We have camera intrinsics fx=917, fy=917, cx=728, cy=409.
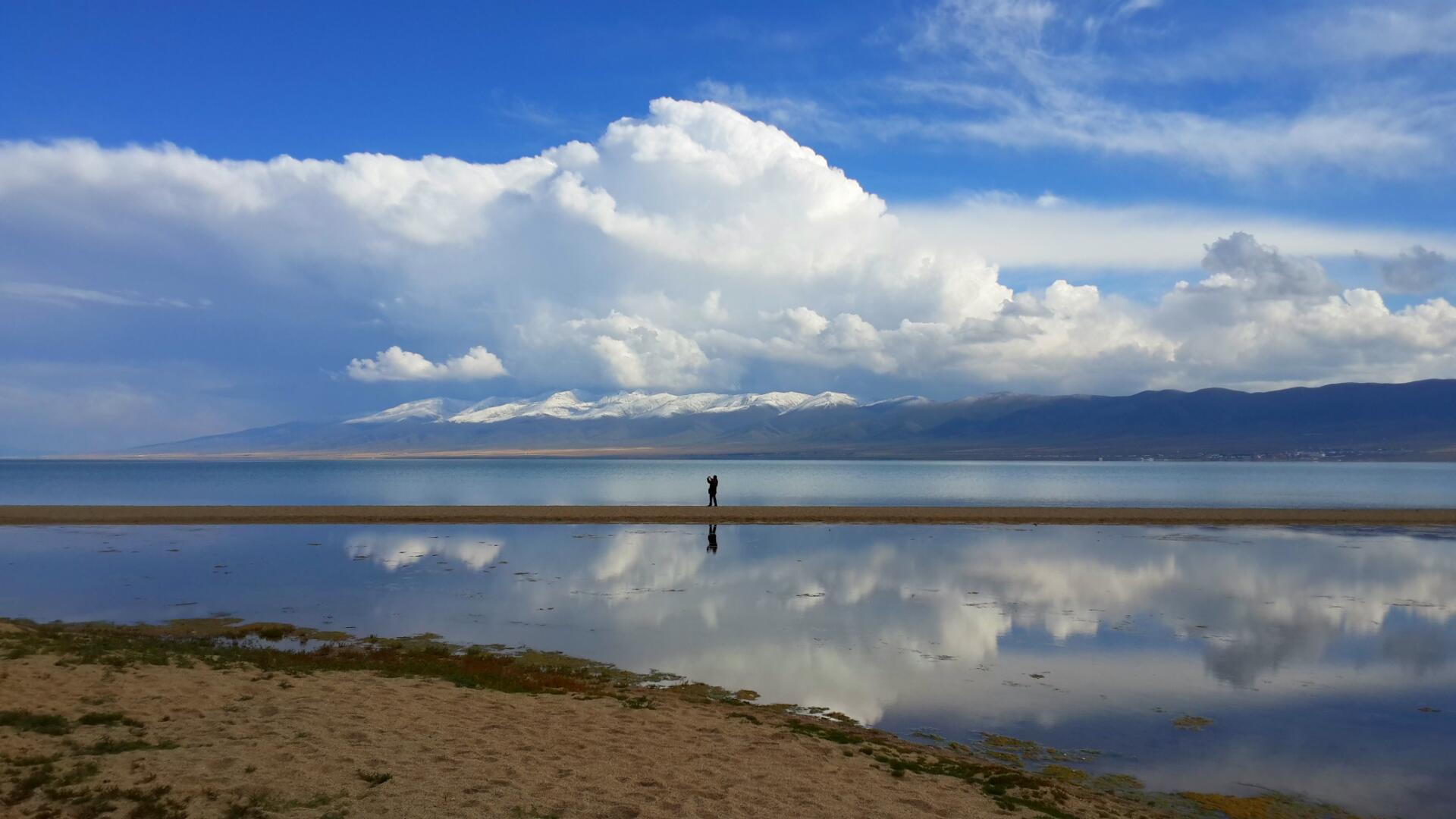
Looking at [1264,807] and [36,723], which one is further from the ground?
[36,723]

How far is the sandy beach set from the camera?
377 inches

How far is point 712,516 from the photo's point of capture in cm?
5644

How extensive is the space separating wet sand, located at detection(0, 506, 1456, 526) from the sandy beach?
3934 centimetres

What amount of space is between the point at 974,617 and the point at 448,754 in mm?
15995

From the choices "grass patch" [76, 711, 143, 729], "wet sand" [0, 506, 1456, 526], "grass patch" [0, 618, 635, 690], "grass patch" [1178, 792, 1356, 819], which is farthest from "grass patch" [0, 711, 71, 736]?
"wet sand" [0, 506, 1456, 526]

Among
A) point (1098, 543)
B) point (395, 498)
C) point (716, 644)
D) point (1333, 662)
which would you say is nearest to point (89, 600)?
point (716, 644)

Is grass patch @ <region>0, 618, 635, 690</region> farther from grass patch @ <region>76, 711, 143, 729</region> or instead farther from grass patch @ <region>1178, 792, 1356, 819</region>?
grass patch @ <region>1178, 792, 1356, 819</region>

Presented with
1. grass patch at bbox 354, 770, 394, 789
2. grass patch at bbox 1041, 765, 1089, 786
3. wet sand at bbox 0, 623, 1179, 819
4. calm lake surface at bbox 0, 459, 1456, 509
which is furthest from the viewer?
calm lake surface at bbox 0, 459, 1456, 509

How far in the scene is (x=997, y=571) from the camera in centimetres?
→ 3269

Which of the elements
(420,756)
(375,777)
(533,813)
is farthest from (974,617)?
(375,777)

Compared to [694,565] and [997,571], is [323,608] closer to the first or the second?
[694,565]

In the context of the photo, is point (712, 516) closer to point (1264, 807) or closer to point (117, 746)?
point (1264, 807)

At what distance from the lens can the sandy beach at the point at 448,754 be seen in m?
9.57

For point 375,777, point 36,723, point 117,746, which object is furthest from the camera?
point 36,723
